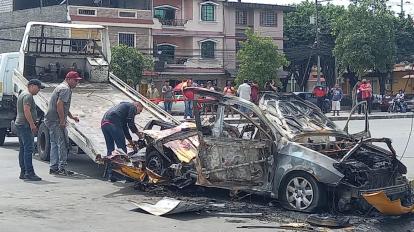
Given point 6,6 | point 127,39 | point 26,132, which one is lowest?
point 26,132

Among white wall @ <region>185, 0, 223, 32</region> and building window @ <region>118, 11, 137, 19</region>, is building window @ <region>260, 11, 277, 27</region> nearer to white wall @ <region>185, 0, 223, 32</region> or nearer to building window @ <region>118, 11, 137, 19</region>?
white wall @ <region>185, 0, 223, 32</region>

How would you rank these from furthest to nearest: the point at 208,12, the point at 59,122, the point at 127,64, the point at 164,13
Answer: the point at 208,12
the point at 164,13
the point at 127,64
the point at 59,122

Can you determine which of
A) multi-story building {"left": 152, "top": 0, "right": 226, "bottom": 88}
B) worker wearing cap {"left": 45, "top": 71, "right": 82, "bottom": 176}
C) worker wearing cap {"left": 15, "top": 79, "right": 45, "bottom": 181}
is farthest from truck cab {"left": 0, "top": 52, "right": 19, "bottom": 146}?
multi-story building {"left": 152, "top": 0, "right": 226, "bottom": 88}

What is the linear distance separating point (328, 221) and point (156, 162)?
345 centimetres

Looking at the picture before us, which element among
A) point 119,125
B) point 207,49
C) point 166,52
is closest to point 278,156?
point 119,125

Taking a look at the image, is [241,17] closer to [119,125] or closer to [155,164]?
[119,125]

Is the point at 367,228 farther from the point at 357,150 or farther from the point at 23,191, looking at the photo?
the point at 23,191

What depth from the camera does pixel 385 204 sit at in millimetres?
8211

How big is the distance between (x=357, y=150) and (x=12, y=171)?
21.9 ft

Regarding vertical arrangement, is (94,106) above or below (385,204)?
above

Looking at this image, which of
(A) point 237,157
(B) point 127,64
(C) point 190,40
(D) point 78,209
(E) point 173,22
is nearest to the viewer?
(D) point 78,209

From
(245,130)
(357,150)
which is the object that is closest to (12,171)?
(245,130)

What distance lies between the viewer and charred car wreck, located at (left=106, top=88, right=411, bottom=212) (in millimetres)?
8562

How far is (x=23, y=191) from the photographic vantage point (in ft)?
33.7
